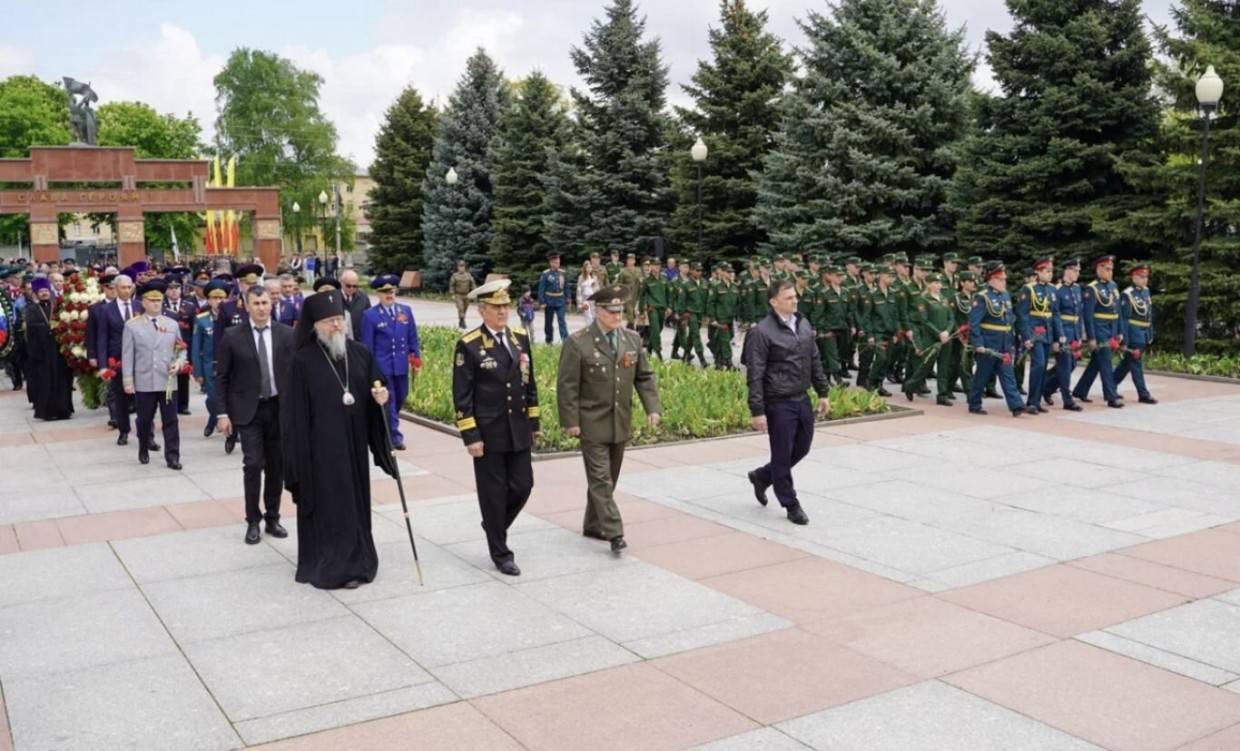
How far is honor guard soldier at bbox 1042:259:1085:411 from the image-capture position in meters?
15.0

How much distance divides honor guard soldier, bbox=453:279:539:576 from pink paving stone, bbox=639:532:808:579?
108 cm

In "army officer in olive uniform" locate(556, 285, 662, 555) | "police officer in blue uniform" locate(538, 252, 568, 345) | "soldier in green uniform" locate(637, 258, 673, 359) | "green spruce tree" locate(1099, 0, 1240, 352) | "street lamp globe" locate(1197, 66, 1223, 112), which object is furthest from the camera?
"police officer in blue uniform" locate(538, 252, 568, 345)

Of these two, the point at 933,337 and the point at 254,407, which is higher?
the point at 933,337

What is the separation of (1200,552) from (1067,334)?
7537mm

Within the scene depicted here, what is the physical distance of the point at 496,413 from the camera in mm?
7668

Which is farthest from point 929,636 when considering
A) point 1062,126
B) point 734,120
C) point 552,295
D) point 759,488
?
point 734,120

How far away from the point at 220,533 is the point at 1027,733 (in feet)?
20.6

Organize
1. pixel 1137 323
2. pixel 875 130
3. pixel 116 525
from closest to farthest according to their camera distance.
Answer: pixel 116 525
pixel 1137 323
pixel 875 130

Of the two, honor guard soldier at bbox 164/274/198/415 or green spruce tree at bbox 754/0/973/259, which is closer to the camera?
honor guard soldier at bbox 164/274/198/415

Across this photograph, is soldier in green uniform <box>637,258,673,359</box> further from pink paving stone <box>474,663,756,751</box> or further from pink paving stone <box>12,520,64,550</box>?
pink paving stone <box>474,663,756,751</box>

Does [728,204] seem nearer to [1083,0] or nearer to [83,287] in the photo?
[1083,0]

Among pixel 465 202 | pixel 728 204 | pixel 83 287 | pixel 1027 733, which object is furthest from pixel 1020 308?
pixel 465 202

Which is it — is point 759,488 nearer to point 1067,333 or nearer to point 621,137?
point 1067,333

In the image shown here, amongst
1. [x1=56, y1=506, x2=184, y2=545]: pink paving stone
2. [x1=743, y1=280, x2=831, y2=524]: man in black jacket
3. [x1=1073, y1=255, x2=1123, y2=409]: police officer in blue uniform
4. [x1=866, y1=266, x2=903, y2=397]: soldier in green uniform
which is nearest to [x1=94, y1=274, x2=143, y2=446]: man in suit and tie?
[x1=56, y1=506, x2=184, y2=545]: pink paving stone
